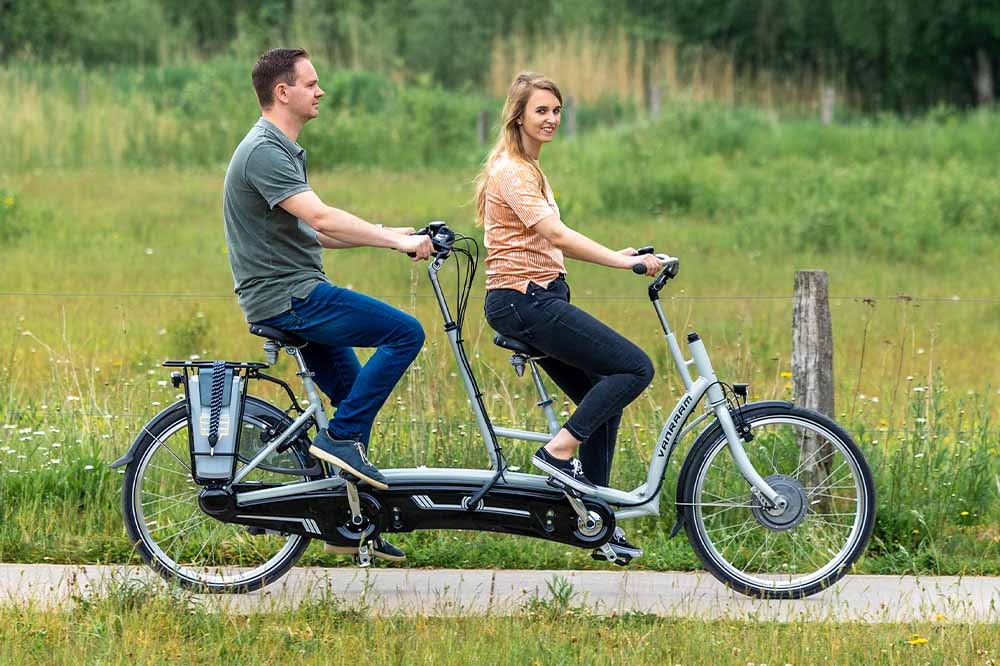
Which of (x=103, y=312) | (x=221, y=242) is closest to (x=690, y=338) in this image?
(x=103, y=312)

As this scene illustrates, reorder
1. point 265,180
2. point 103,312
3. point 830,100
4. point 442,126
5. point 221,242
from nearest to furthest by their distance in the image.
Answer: point 265,180, point 103,312, point 221,242, point 442,126, point 830,100

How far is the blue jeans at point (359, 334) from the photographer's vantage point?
5.34 metres

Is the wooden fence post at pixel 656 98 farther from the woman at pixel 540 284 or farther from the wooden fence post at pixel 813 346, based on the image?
the woman at pixel 540 284

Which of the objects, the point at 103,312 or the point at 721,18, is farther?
the point at 721,18

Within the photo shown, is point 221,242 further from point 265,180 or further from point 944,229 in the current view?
point 265,180

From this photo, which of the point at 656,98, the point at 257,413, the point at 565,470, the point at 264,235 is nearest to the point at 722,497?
the point at 565,470

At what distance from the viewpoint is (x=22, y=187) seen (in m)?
19.0

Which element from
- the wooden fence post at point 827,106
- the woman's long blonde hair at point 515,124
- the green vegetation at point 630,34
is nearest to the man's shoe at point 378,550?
the woman's long blonde hair at point 515,124

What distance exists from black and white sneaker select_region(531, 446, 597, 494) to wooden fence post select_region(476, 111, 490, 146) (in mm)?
19624

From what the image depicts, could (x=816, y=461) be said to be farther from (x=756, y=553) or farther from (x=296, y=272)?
(x=296, y=272)

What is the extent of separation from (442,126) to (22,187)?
7.84 m

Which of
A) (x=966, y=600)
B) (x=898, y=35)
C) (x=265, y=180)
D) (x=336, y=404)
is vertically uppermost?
(x=898, y=35)

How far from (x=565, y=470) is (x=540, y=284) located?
69 centimetres

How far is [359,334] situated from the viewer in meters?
5.36
